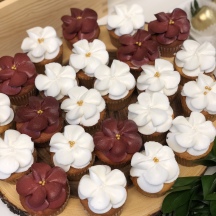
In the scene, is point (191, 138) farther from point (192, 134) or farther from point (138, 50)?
point (138, 50)

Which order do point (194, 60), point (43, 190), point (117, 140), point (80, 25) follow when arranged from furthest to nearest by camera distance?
point (80, 25), point (194, 60), point (117, 140), point (43, 190)

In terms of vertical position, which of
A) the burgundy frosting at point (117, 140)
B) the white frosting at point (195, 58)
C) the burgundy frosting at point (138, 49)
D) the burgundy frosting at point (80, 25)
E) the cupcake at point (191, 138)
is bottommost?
the cupcake at point (191, 138)

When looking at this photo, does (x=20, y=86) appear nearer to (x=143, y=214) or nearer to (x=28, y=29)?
(x=28, y=29)

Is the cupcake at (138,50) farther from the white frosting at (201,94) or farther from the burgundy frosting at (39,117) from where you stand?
the burgundy frosting at (39,117)

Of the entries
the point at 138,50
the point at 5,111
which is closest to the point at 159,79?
the point at 138,50

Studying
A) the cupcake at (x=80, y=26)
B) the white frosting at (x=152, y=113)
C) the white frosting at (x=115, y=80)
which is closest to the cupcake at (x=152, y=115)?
the white frosting at (x=152, y=113)

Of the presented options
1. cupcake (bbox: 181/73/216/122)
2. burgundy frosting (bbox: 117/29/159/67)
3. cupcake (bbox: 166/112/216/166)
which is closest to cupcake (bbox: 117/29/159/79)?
burgundy frosting (bbox: 117/29/159/67)
